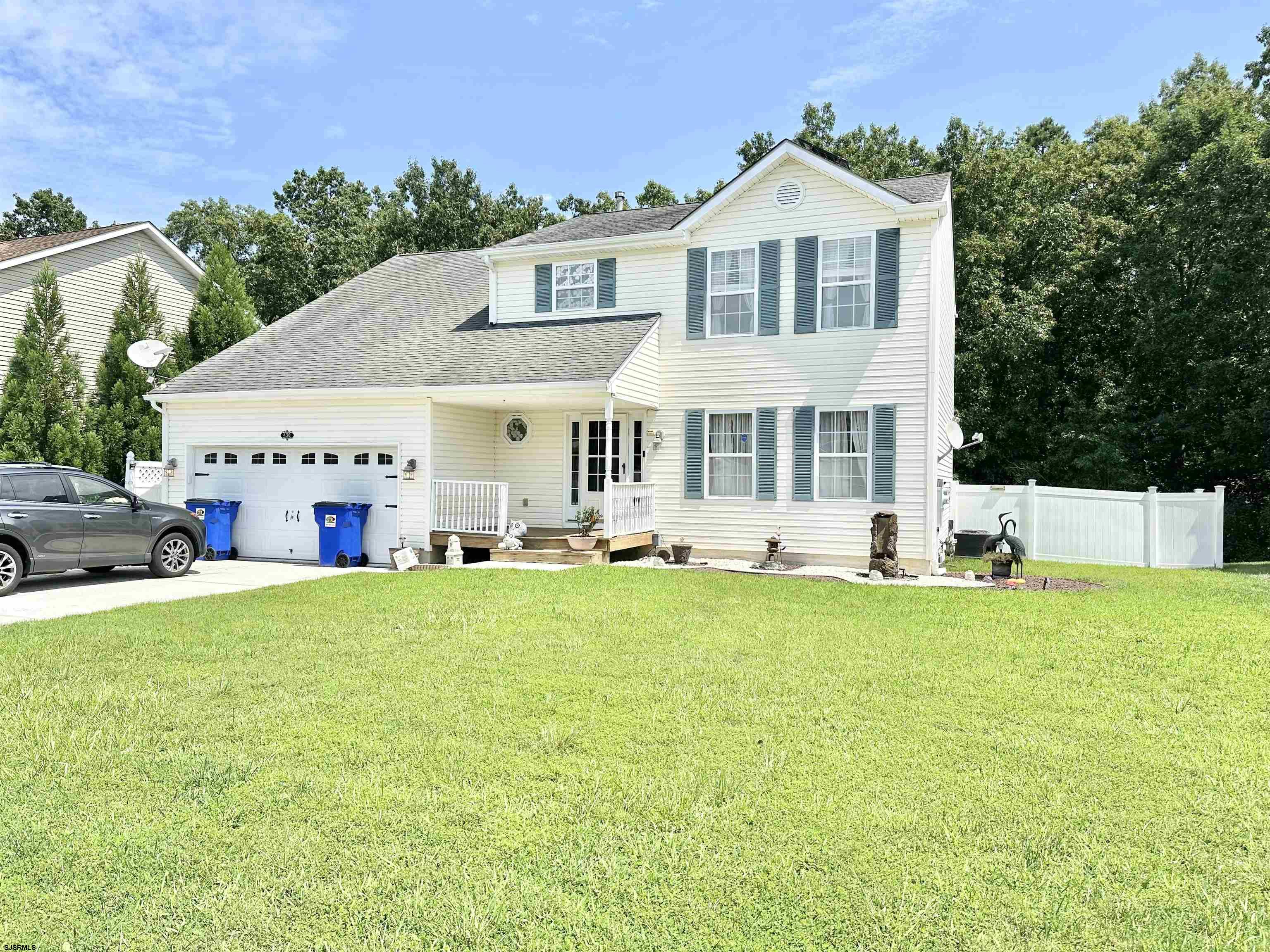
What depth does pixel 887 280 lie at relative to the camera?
13.3 m

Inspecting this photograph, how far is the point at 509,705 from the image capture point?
17.5 feet

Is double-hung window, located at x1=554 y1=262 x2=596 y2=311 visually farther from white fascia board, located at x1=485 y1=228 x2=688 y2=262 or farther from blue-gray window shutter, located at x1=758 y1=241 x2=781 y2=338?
blue-gray window shutter, located at x1=758 y1=241 x2=781 y2=338

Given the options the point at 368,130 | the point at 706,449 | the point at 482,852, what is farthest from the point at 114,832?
the point at 368,130

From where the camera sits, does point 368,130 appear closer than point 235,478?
No

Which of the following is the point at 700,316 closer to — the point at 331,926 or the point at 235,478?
the point at 235,478

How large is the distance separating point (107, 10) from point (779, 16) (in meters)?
11.3

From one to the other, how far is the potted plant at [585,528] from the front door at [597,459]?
0.81ft

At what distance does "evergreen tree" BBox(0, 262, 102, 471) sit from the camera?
56.9ft

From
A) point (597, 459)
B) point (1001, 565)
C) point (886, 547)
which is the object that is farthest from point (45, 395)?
point (1001, 565)

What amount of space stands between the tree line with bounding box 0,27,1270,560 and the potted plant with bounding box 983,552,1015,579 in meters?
11.4

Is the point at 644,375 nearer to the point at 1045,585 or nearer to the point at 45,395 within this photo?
the point at 1045,585

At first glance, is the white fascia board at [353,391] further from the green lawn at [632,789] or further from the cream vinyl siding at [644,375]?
the green lawn at [632,789]

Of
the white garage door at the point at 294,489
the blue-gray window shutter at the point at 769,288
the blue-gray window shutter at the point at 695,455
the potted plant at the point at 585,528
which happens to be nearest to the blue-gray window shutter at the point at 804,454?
the blue-gray window shutter at the point at 769,288

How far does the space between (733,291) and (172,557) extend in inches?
399
